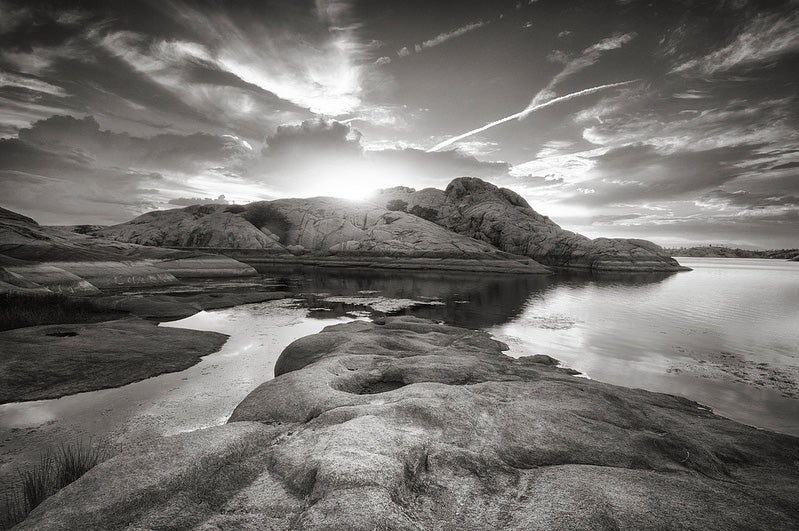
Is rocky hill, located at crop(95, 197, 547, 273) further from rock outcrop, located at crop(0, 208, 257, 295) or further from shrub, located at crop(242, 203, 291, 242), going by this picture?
rock outcrop, located at crop(0, 208, 257, 295)

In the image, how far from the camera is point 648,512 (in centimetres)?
526

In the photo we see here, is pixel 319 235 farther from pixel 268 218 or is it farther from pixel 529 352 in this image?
pixel 529 352

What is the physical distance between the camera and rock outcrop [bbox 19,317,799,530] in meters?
5.04

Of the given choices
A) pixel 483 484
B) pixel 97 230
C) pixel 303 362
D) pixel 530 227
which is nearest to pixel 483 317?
pixel 303 362

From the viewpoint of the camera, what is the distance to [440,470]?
6207 millimetres

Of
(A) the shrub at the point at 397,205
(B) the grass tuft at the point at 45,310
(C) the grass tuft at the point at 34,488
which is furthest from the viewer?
(A) the shrub at the point at 397,205

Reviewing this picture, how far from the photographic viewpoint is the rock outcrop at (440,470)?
5.04 m

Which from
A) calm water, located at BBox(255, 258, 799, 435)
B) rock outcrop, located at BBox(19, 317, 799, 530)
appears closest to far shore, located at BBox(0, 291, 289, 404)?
rock outcrop, located at BBox(19, 317, 799, 530)

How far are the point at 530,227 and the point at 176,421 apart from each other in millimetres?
149327

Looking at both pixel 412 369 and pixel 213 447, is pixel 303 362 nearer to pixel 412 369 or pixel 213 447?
pixel 412 369

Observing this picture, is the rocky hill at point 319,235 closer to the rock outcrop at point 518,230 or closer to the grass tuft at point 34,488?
the rock outcrop at point 518,230

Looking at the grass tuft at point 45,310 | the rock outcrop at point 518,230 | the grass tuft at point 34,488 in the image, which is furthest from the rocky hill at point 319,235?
the grass tuft at point 34,488

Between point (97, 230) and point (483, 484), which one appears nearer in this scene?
point (483, 484)

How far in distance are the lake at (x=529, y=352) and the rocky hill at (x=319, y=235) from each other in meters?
57.2
